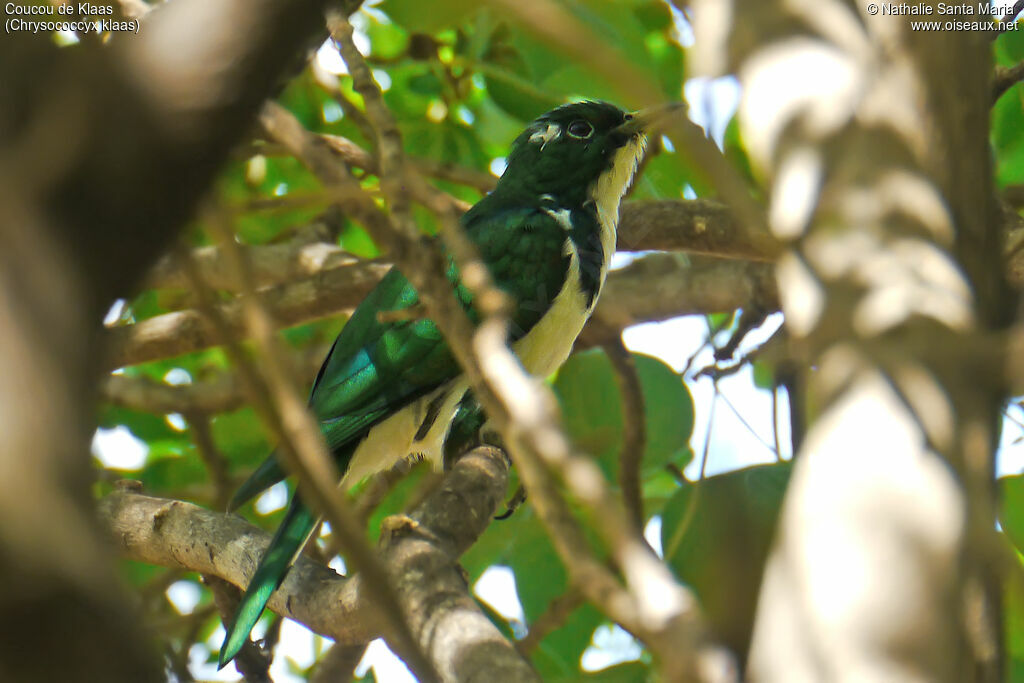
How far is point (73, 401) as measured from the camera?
35.4 inches

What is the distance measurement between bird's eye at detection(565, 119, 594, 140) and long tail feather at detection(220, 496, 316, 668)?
214cm

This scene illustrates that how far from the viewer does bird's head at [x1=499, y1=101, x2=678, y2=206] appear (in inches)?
169

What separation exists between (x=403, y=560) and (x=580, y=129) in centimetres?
267

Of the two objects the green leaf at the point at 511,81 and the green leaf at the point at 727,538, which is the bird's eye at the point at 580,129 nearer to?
the green leaf at the point at 511,81

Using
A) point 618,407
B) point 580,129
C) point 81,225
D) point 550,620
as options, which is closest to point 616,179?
point 580,129

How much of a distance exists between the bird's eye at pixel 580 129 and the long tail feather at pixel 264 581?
2.14 metres

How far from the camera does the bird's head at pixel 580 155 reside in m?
4.29

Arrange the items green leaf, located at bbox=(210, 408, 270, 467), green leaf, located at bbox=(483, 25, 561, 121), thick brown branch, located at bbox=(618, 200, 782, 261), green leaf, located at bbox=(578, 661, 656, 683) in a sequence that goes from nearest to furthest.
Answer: green leaf, located at bbox=(578, 661, 656, 683)
thick brown branch, located at bbox=(618, 200, 782, 261)
green leaf, located at bbox=(483, 25, 561, 121)
green leaf, located at bbox=(210, 408, 270, 467)

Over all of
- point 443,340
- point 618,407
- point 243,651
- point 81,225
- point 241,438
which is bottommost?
point 243,651

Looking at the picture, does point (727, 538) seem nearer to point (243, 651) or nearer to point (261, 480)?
point (243, 651)

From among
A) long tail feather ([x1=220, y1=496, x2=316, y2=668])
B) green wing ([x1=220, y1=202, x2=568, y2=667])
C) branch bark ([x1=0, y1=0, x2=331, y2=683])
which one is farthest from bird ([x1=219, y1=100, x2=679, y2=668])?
branch bark ([x1=0, y1=0, x2=331, y2=683])

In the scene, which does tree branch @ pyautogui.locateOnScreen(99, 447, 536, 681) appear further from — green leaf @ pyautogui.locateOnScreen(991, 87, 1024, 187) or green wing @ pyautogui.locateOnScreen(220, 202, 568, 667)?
green leaf @ pyautogui.locateOnScreen(991, 87, 1024, 187)

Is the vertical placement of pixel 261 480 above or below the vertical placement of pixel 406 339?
below

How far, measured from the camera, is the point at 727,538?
1948mm
